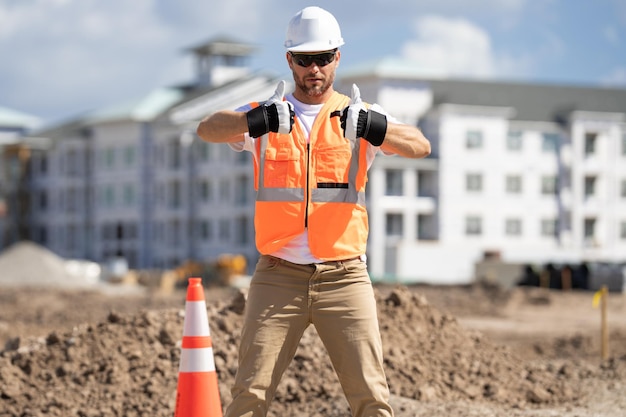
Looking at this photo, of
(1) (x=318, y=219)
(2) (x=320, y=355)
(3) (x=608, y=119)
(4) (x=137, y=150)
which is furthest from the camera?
(4) (x=137, y=150)

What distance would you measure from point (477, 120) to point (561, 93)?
8.26 m

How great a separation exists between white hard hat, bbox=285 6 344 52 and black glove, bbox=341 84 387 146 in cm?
31

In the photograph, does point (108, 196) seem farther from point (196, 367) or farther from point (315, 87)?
point (315, 87)

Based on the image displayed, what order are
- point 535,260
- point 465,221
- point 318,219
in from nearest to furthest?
point 318,219 → point 535,260 → point 465,221

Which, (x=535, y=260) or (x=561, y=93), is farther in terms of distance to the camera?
(x=561, y=93)

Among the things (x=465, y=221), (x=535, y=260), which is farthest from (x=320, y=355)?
(x=465, y=221)

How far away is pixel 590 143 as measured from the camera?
6469cm

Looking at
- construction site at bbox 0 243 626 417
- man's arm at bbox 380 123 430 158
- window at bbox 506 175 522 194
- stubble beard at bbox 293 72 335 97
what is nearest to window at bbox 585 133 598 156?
window at bbox 506 175 522 194

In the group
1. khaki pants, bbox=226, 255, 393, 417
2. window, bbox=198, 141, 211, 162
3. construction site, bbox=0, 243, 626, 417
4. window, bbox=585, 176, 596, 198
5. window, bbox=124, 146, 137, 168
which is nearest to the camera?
khaki pants, bbox=226, 255, 393, 417

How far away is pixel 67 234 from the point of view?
81625mm

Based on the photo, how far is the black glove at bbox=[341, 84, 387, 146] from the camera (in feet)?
16.6

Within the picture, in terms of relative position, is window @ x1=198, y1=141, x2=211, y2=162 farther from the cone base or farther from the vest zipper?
the vest zipper

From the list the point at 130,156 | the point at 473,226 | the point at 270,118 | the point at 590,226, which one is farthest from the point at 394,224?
the point at 270,118

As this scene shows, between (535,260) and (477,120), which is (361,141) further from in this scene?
(477,120)
